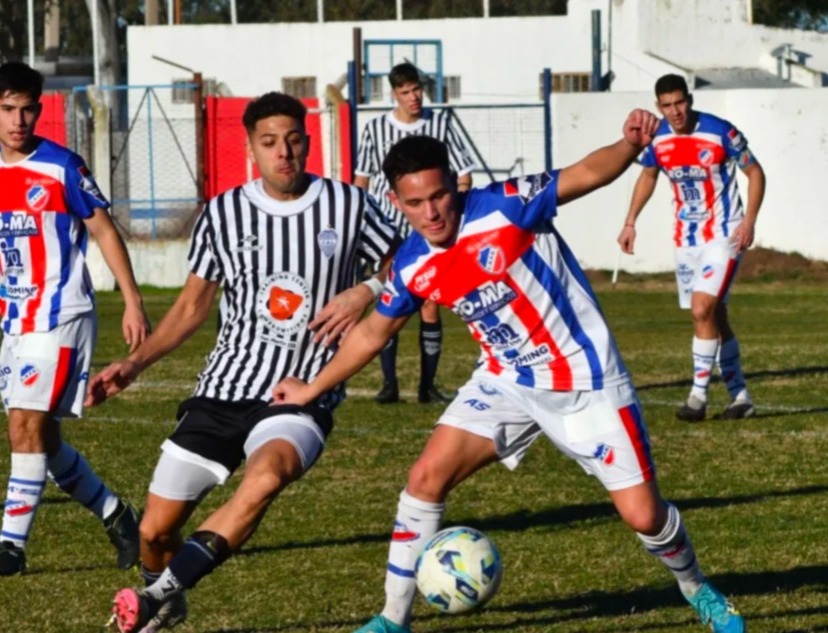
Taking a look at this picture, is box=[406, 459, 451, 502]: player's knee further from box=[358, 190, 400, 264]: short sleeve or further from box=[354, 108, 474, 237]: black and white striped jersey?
box=[354, 108, 474, 237]: black and white striped jersey

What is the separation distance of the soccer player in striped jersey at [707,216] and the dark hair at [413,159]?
20.0 ft

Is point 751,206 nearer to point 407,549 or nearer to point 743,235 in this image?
point 743,235

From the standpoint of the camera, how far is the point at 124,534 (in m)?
7.59

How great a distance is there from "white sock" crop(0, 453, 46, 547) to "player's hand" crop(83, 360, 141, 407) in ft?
4.09

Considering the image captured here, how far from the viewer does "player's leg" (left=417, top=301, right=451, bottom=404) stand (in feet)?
41.4

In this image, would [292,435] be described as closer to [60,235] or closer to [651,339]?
[60,235]

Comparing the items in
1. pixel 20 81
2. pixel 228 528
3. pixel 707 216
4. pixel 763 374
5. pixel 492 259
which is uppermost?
pixel 20 81

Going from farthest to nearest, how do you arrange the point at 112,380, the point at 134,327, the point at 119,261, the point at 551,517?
the point at 551,517
the point at 119,261
the point at 134,327
the point at 112,380

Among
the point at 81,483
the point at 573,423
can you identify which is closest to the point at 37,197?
the point at 81,483

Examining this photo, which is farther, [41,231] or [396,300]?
[41,231]

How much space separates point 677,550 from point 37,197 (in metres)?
3.11

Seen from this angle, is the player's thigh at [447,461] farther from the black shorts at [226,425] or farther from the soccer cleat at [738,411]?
the soccer cleat at [738,411]

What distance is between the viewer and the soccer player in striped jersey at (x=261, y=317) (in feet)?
19.6

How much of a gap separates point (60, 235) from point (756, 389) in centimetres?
732
